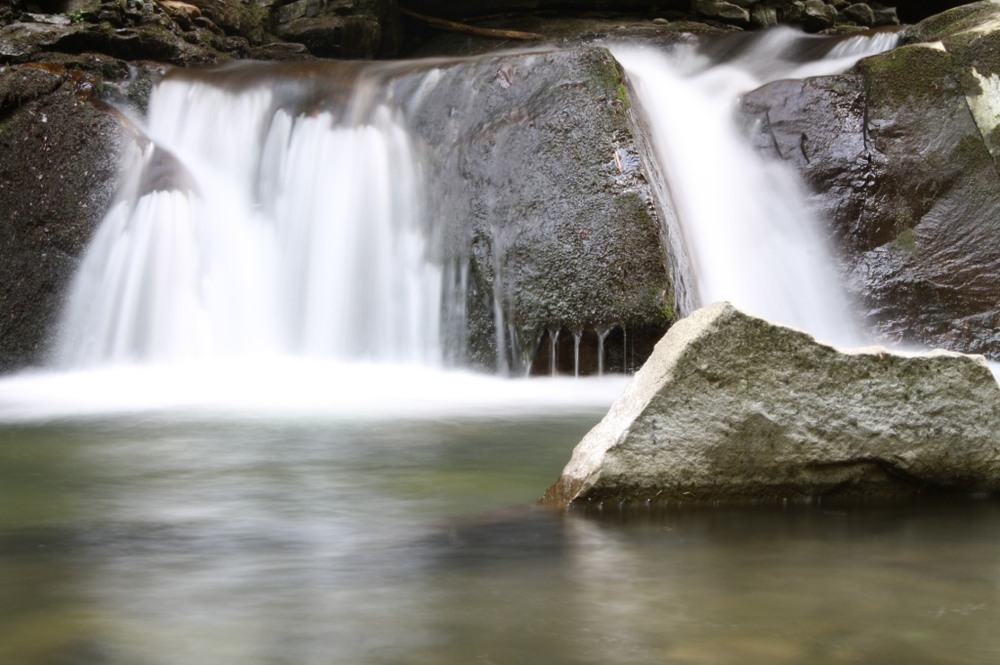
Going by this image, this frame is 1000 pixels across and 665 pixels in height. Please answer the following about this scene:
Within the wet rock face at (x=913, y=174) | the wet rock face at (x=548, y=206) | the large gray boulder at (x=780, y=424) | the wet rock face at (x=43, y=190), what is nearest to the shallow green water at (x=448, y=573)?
the large gray boulder at (x=780, y=424)

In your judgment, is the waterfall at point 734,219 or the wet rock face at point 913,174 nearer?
the waterfall at point 734,219

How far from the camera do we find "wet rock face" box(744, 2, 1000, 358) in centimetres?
895

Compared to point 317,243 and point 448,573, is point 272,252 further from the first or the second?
point 448,573

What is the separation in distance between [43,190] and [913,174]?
689 centimetres

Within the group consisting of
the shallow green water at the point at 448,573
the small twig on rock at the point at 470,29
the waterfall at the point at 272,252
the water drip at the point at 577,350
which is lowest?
the shallow green water at the point at 448,573

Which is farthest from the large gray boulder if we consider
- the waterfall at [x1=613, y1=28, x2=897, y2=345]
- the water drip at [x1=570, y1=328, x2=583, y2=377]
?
the waterfall at [x1=613, y1=28, x2=897, y2=345]

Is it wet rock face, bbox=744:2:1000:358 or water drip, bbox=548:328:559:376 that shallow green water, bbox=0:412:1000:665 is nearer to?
water drip, bbox=548:328:559:376

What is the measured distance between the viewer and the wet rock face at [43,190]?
8586 mm

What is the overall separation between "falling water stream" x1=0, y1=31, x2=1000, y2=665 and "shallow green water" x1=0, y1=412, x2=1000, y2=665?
12mm

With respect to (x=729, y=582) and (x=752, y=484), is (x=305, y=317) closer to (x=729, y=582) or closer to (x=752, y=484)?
(x=752, y=484)

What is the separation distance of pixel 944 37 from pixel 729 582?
26.6 ft

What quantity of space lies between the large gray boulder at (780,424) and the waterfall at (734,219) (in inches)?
159

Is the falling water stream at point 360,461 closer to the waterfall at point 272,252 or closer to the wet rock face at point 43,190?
the waterfall at point 272,252

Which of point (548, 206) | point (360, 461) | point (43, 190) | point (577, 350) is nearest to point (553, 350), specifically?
point (577, 350)
